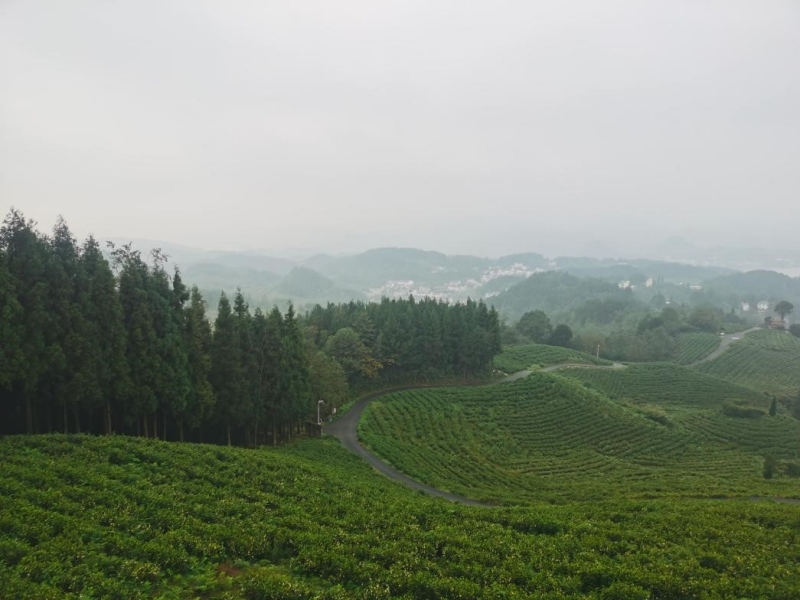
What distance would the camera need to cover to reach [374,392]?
49344 millimetres

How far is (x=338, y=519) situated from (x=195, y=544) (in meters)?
3.96

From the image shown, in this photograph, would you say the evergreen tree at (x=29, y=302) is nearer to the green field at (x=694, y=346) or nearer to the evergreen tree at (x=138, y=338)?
the evergreen tree at (x=138, y=338)

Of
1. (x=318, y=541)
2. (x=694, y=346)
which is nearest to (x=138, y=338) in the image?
(x=318, y=541)

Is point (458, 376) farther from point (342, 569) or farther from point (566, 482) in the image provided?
point (342, 569)

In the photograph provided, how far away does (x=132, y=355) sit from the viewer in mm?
22391

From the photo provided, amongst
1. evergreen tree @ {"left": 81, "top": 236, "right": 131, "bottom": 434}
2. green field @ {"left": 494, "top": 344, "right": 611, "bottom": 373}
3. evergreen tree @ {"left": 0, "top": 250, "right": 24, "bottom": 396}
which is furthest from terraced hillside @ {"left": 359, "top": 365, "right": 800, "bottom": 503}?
evergreen tree @ {"left": 0, "top": 250, "right": 24, "bottom": 396}

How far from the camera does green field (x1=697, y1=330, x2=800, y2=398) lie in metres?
74.6

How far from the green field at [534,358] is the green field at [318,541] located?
51.3 m

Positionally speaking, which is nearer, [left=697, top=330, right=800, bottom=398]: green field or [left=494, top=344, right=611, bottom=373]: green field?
[left=494, top=344, right=611, bottom=373]: green field

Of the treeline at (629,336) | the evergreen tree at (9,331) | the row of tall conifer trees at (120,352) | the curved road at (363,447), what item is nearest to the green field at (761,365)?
the treeline at (629,336)

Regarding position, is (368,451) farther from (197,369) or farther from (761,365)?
(761,365)

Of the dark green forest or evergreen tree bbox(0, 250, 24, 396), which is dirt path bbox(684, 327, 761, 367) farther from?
evergreen tree bbox(0, 250, 24, 396)

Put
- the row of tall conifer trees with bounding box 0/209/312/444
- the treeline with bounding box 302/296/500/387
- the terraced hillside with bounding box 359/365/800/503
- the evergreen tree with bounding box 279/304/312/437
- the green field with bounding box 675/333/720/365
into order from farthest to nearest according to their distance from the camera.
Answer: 1. the green field with bounding box 675/333/720/365
2. the treeline with bounding box 302/296/500/387
3. the evergreen tree with bounding box 279/304/312/437
4. the terraced hillside with bounding box 359/365/800/503
5. the row of tall conifer trees with bounding box 0/209/312/444

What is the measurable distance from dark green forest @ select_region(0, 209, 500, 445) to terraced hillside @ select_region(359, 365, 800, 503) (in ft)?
28.2
